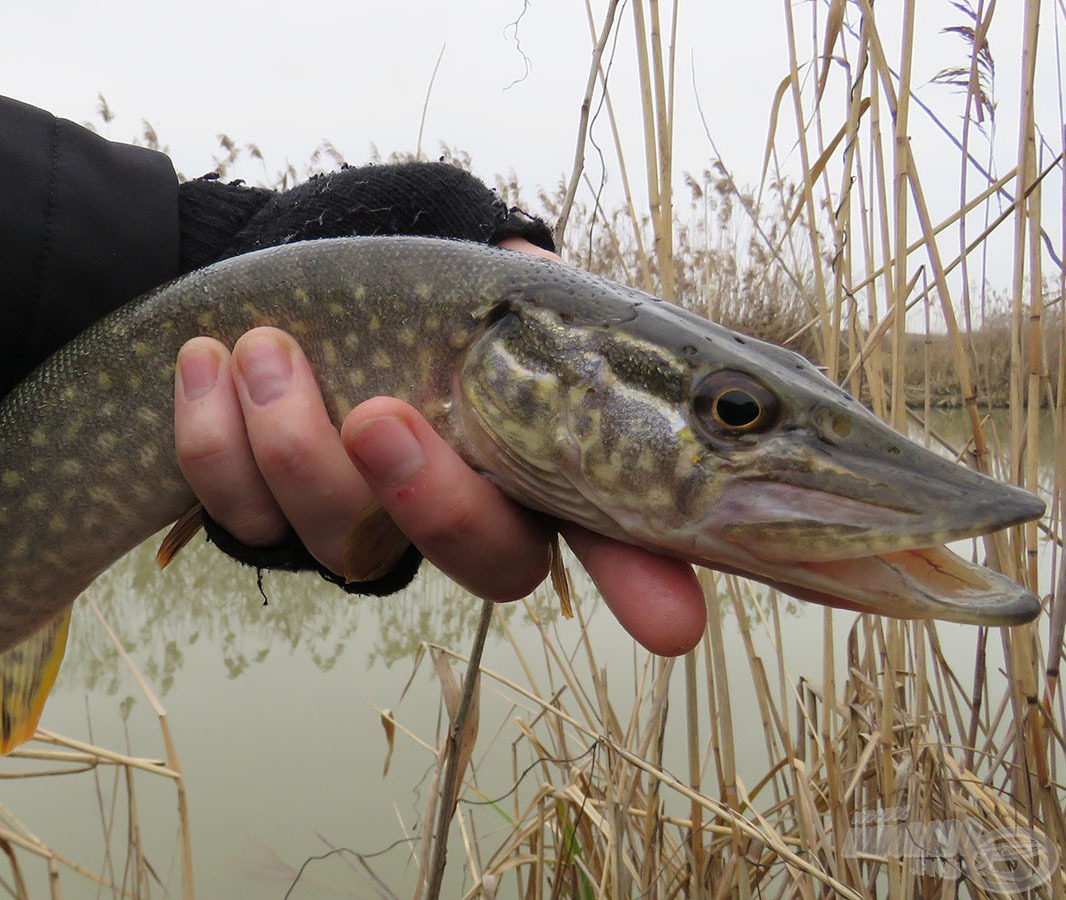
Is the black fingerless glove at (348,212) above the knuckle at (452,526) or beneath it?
above

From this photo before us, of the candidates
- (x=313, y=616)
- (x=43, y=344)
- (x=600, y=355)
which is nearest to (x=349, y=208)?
(x=43, y=344)

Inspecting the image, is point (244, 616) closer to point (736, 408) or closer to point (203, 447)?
point (203, 447)

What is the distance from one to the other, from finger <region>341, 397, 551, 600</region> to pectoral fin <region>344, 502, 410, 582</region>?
0.05 metres

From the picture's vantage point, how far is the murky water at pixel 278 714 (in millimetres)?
2188

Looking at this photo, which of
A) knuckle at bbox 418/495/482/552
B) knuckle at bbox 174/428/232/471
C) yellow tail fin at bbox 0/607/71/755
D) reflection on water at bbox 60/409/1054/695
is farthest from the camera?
reflection on water at bbox 60/409/1054/695

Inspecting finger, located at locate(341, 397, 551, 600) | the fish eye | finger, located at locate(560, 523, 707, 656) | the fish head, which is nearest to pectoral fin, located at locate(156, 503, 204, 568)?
finger, located at locate(341, 397, 551, 600)

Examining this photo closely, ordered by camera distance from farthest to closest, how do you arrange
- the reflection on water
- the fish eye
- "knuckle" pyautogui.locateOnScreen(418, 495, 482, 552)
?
the reflection on water, "knuckle" pyautogui.locateOnScreen(418, 495, 482, 552), the fish eye

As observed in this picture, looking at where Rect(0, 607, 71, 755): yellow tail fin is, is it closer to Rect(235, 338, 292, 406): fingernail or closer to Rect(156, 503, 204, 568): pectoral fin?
Rect(156, 503, 204, 568): pectoral fin

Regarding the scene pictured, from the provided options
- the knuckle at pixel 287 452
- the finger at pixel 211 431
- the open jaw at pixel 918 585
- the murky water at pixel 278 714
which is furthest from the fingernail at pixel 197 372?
the murky water at pixel 278 714

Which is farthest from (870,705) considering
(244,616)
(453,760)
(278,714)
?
(244,616)

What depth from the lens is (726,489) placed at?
0.82 m

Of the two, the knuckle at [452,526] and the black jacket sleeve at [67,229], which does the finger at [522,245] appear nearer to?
the black jacket sleeve at [67,229]

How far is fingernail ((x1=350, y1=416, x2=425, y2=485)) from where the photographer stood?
921mm

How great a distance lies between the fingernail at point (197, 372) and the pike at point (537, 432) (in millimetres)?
57
